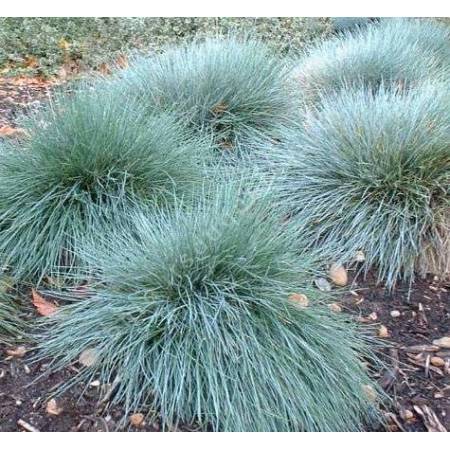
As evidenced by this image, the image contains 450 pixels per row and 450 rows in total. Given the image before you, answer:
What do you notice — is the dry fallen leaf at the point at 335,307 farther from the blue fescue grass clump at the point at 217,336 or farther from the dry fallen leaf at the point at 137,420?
the dry fallen leaf at the point at 137,420

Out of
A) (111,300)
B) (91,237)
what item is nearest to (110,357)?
(111,300)

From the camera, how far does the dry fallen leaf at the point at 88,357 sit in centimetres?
210

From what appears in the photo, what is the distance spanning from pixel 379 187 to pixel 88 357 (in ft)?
5.30

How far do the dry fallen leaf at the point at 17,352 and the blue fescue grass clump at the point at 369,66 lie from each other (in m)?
2.70

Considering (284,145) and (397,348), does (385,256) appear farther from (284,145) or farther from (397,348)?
(284,145)

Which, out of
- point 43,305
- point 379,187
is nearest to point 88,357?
point 43,305

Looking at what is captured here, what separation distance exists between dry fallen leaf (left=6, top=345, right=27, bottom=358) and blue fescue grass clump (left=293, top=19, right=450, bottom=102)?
270 centimetres

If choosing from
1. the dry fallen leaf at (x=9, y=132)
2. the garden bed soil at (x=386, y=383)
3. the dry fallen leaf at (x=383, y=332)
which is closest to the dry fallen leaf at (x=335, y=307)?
the garden bed soil at (x=386, y=383)

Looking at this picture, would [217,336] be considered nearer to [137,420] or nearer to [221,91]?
[137,420]

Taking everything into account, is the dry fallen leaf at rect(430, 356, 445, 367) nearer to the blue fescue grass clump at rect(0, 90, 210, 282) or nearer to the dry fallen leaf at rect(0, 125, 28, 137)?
the blue fescue grass clump at rect(0, 90, 210, 282)

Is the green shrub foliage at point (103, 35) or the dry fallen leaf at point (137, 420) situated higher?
the dry fallen leaf at point (137, 420)

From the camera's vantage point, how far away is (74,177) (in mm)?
2699

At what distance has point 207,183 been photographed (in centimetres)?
292

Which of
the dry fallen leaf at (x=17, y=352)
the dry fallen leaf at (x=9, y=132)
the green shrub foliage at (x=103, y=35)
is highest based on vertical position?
the dry fallen leaf at (x=9, y=132)
